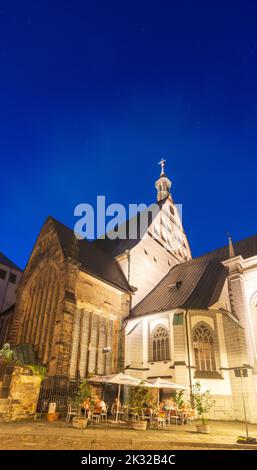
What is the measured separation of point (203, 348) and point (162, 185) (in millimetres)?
28428

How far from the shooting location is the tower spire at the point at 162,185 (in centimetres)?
4309

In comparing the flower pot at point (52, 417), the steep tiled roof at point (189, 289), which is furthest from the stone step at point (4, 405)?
the steep tiled roof at point (189, 289)

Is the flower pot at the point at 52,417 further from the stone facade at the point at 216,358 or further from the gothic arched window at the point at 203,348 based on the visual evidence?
the gothic arched window at the point at 203,348

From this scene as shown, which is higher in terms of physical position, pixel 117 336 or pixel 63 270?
pixel 63 270

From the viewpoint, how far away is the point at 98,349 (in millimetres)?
21984

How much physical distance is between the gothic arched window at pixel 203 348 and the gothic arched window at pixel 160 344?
263 centimetres

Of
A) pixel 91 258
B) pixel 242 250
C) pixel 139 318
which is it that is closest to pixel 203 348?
pixel 139 318

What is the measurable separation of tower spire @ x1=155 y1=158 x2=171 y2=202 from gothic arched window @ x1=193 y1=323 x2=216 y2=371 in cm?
2489

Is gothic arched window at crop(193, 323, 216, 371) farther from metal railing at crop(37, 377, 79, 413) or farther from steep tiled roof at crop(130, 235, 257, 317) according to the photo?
metal railing at crop(37, 377, 79, 413)

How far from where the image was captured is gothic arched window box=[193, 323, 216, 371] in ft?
65.4

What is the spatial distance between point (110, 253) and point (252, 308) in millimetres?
15437

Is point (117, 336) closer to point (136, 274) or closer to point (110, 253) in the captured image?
point (136, 274)

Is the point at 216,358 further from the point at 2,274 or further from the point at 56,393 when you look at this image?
the point at 2,274
